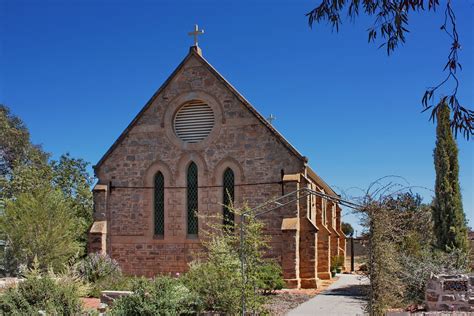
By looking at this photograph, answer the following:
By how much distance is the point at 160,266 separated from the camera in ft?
74.4

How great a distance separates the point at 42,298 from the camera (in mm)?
12281

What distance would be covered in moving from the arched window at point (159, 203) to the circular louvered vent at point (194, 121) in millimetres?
2045

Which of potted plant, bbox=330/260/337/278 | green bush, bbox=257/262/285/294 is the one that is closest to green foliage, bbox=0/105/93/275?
green bush, bbox=257/262/285/294

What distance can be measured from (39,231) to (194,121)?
7.58 metres

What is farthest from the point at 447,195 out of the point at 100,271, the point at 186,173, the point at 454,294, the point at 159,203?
the point at 100,271

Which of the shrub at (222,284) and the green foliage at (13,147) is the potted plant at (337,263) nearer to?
the shrub at (222,284)

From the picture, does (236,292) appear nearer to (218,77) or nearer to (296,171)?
(296,171)

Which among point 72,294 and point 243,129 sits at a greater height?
point 243,129

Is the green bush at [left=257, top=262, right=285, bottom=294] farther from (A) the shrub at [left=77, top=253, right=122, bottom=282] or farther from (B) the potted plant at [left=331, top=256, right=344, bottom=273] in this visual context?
(B) the potted plant at [left=331, top=256, right=344, bottom=273]

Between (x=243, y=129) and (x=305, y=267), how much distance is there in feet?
19.6

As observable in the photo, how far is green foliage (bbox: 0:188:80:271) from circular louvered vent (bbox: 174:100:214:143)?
5.87 m

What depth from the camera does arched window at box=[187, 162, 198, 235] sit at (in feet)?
74.4

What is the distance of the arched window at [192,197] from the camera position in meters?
22.7

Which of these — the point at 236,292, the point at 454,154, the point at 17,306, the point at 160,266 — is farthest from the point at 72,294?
the point at 454,154
